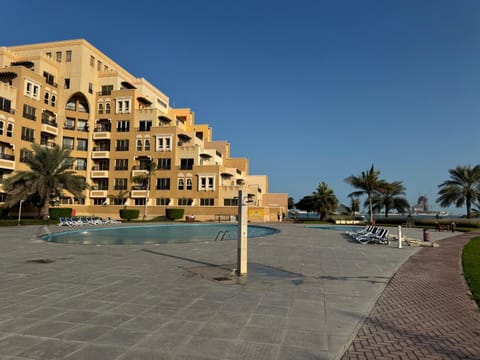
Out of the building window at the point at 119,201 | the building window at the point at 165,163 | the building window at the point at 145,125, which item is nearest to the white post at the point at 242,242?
the building window at the point at 165,163

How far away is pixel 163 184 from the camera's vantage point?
2029 inches

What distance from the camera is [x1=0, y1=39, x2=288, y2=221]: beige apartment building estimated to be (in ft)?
160

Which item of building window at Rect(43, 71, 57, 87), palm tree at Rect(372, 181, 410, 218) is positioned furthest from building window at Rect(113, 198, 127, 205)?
palm tree at Rect(372, 181, 410, 218)

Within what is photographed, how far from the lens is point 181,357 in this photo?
13.8 ft

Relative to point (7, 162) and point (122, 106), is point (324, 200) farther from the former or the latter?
point (7, 162)

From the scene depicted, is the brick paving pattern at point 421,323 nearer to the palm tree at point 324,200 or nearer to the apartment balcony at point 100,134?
the palm tree at point 324,200

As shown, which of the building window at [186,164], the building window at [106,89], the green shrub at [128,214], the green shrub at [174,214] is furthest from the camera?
the building window at [106,89]

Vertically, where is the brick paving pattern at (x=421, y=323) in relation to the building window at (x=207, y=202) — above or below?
below

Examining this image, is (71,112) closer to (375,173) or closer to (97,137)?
(97,137)

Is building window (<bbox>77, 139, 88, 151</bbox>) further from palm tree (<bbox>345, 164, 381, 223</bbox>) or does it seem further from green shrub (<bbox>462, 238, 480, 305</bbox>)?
green shrub (<bbox>462, 238, 480, 305</bbox>)

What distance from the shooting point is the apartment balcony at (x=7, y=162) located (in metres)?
40.0

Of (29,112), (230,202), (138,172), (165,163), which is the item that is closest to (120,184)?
(138,172)

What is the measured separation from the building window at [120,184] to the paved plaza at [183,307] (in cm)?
4121

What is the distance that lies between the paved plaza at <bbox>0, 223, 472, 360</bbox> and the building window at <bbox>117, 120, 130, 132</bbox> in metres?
43.2
